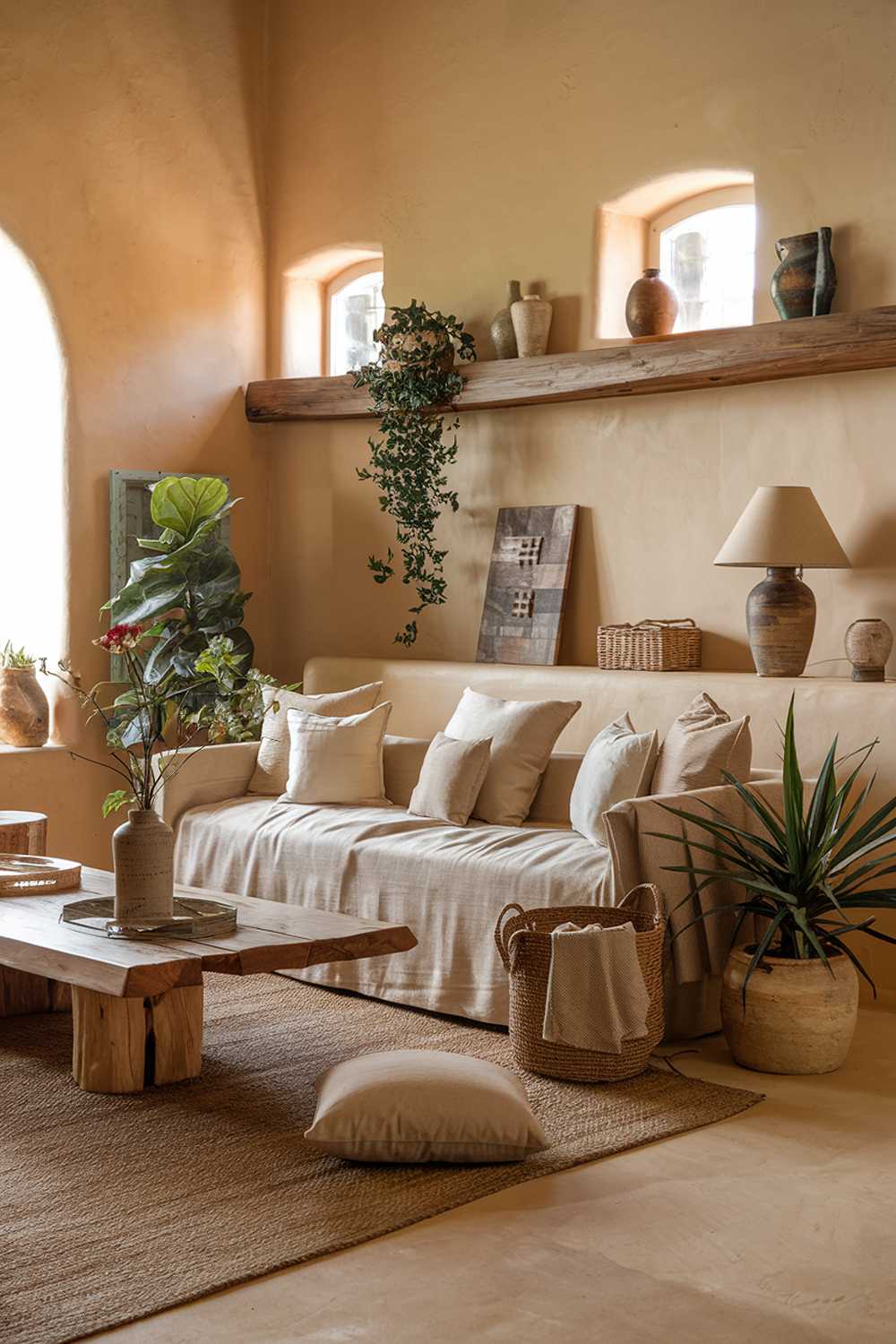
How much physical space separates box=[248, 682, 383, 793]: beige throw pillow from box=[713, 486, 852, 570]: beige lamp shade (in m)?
1.58

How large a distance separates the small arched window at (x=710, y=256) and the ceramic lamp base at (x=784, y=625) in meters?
1.18

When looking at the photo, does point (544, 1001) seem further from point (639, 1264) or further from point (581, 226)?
point (581, 226)

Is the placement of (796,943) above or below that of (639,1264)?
above

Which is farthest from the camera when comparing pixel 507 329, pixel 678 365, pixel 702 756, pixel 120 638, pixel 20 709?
pixel 20 709

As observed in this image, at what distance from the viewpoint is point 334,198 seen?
23.6 feet

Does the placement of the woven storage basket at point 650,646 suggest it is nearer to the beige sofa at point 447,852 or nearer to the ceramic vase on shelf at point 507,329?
the beige sofa at point 447,852

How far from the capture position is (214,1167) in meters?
3.37

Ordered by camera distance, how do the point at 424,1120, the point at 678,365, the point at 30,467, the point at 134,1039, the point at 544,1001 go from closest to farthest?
1. the point at 424,1120
2. the point at 134,1039
3. the point at 544,1001
4. the point at 678,365
5. the point at 30,467

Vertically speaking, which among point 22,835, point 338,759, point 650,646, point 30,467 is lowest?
point 22,835

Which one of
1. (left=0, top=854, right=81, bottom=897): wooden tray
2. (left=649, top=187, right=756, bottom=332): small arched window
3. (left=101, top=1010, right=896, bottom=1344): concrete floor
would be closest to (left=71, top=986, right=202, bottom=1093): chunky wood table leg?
(left=0, top=854, right=81, bottom=897): wooden tray

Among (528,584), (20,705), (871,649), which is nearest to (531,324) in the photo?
(528,584)

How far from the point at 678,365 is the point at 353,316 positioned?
2363 mm

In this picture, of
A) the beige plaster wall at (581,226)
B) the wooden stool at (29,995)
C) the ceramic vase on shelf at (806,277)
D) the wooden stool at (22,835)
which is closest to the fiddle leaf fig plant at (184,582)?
the beige plaster wall at (581,226)

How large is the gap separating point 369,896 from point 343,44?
439cm
